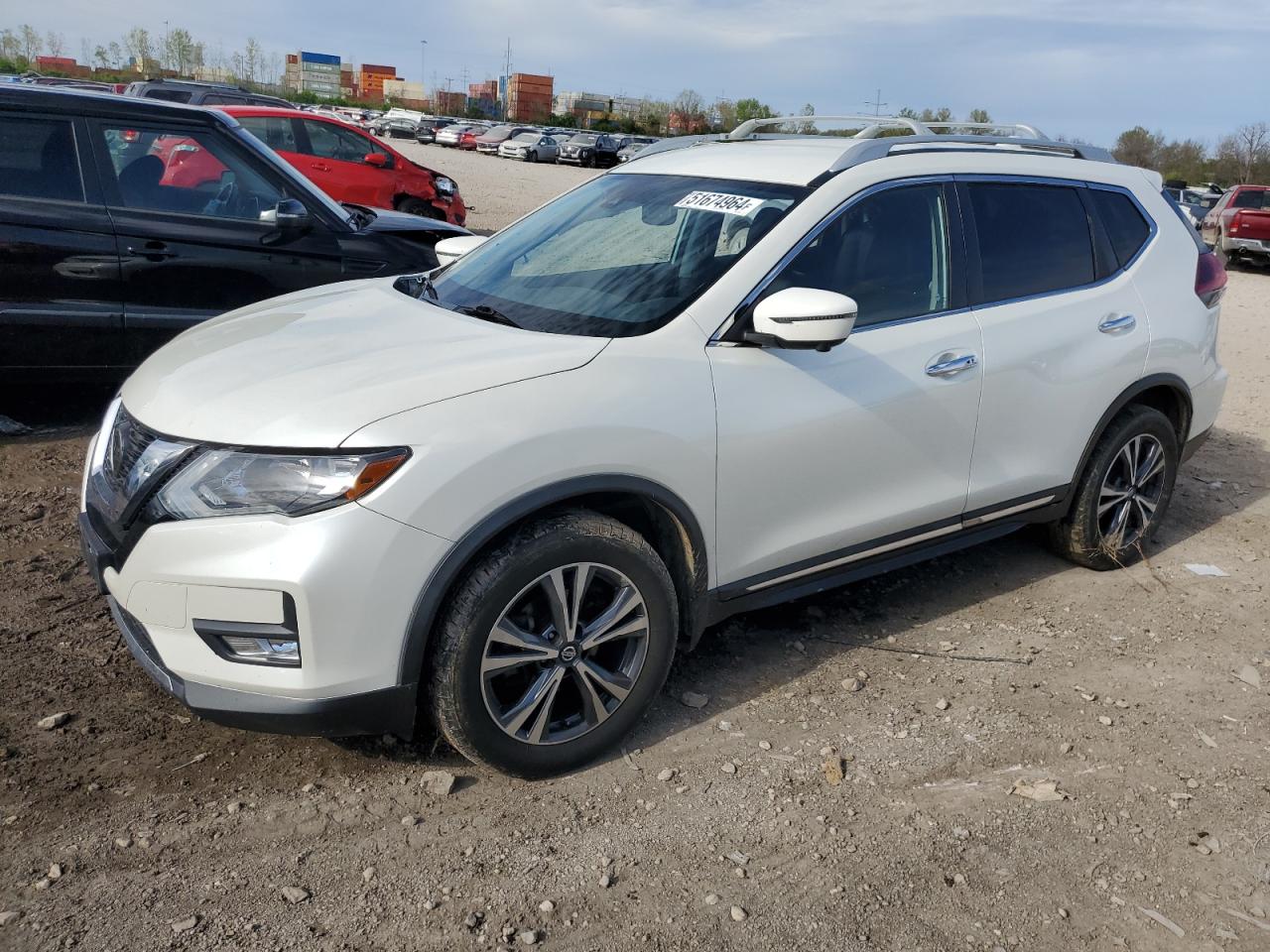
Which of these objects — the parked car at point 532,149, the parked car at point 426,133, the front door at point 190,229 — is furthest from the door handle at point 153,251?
the parked car at point 426,133

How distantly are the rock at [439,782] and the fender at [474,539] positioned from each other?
0.41 meters

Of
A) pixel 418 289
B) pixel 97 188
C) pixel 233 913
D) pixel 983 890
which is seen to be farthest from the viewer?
pixel 97 188

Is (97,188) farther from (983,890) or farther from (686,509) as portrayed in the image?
(983,890)

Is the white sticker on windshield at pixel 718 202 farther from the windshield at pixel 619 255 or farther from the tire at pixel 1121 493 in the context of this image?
the tire at pixel 1121 493

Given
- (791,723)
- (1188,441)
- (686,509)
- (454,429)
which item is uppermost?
(454,429)

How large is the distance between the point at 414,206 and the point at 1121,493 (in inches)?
411

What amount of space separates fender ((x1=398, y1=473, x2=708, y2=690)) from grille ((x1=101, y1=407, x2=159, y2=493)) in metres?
0.88

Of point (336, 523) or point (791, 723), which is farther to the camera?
point (791, 723)

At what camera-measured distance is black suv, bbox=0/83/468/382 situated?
5781 mm

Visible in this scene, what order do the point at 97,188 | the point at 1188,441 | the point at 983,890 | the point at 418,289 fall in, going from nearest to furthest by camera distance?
the point at 983,890, the point at 418,289, the point at 1188,441, the point at 97,188

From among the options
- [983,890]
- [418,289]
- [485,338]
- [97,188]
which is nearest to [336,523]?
[485,338]

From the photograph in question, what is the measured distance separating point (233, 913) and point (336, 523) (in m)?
0.95

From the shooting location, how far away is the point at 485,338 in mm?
3367

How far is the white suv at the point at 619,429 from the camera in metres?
2.86
